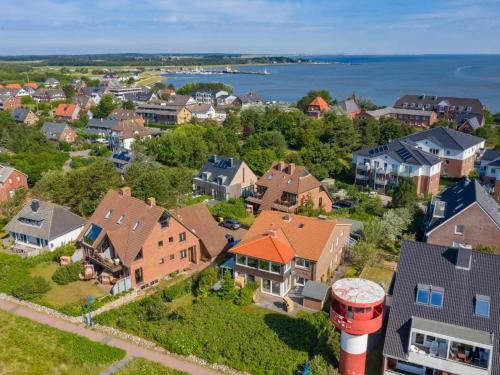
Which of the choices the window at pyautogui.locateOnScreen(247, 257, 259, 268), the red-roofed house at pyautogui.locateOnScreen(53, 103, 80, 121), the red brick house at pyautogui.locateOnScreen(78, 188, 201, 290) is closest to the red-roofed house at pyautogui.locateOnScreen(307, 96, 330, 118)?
the red-roofed house at pyautogui.locateOnScreen(53, 103, 80, 121)

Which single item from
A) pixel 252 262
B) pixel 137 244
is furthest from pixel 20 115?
pixel 252 262

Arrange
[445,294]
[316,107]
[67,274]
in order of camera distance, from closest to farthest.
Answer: [445,294] < [67,274] < [316,107]

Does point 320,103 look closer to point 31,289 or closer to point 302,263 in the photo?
point 302,263

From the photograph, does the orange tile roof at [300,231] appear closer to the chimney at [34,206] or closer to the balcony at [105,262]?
the balcony at [105,262]

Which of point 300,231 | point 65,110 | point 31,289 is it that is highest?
point 65,110

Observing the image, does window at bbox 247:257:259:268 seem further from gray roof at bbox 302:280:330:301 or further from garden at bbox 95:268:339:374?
gray roof at bbox 302:280:330:301

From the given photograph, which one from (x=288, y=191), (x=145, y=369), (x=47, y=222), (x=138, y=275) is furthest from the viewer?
(x=288, y=191)
